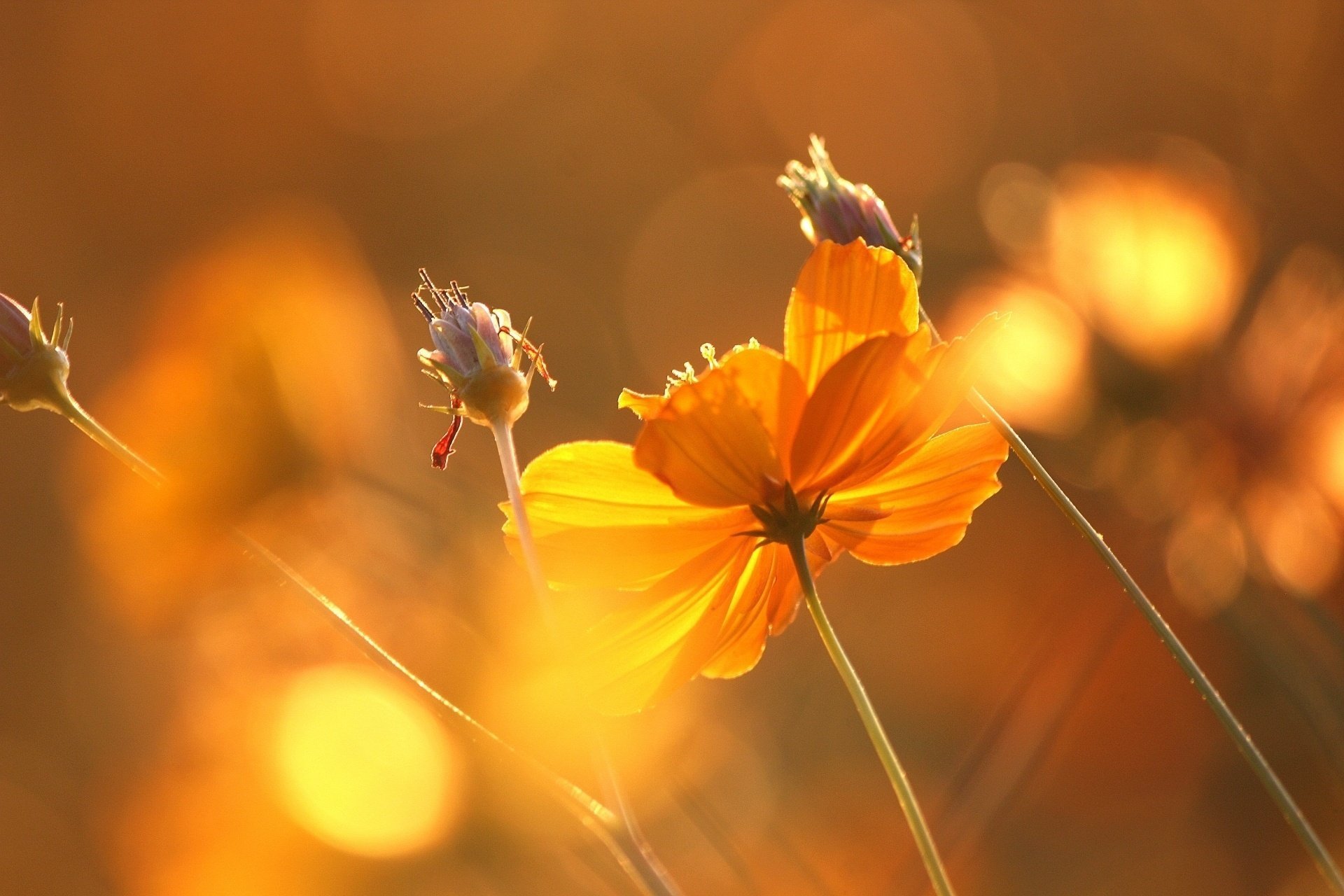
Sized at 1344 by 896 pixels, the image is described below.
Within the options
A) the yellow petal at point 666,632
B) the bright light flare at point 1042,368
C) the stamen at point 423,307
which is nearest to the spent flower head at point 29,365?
the stamen at point 423,307

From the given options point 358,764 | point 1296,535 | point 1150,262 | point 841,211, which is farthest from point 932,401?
point 358,764

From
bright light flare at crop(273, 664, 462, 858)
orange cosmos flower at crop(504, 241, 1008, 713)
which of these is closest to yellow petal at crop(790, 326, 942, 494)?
orange cosmos flower at crop(504, 241, 1008, 713)

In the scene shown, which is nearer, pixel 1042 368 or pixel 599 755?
pixel 599 755

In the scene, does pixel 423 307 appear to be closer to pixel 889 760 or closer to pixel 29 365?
pixel 29 365

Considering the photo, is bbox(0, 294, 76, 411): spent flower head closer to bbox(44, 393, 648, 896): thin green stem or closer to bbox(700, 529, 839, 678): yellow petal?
bbox(44, 393, 648, 896): thin green stem

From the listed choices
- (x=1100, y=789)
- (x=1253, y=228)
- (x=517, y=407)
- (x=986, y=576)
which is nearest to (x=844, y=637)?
(x=986, y=576)

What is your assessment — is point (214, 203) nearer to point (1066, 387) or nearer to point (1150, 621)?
point (1066, 387)
